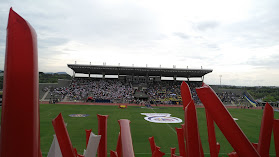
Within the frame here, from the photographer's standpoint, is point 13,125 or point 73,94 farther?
point 73,94

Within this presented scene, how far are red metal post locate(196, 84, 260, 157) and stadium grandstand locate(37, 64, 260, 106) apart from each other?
4005cm

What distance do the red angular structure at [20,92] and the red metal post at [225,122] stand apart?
1.50 m

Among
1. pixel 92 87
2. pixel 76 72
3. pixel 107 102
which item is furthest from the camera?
pixel 76 72

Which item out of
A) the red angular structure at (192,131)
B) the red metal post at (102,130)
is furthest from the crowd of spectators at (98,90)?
the red angular structure at (192,131)

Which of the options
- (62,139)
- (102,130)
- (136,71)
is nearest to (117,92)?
(136,71)

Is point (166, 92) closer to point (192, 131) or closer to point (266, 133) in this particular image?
point (266, 133)

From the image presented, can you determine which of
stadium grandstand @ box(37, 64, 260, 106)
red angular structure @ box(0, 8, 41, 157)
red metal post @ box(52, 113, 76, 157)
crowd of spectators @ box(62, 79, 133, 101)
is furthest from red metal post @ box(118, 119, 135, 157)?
crowd of spectators @ box(62, 79, 133, 101)

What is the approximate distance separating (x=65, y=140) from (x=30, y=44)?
132 cm

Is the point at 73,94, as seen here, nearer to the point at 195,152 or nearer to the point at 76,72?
the point at 76,72

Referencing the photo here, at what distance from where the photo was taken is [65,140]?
2.27 m

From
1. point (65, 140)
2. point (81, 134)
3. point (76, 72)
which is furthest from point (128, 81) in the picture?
point (65, 140)

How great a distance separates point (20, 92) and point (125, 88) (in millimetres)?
49254

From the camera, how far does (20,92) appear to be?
1.38 m

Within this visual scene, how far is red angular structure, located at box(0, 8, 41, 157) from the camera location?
1.34m
